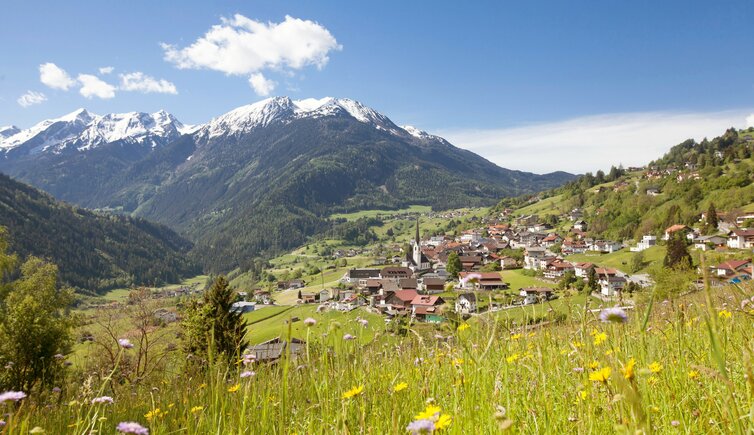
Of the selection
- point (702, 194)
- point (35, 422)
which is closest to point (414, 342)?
point (35, 422)

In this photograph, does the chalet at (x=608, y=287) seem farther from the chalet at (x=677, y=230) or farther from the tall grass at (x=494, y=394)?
the chalet at (x=677, y=230)

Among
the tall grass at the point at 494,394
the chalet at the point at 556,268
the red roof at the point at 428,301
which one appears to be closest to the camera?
the tall grass at the point at 494,394

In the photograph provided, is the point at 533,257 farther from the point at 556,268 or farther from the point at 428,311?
the point at 428,311

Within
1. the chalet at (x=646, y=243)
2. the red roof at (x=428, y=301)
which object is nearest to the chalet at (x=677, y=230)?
the chalet at (x=646, y=243)

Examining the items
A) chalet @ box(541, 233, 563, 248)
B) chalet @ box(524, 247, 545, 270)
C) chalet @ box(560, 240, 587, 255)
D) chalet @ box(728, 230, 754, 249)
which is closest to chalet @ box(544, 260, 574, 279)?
chalet @ box(524, 247, 545, 270)

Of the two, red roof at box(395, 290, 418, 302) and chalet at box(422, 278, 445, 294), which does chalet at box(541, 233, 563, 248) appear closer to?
chalet at box(422, 278, 445, 294)

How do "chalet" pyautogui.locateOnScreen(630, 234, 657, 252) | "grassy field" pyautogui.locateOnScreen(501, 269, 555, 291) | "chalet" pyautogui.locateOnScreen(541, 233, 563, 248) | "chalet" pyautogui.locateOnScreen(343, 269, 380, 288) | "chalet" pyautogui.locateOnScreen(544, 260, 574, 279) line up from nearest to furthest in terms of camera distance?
"grassy field" pyautogui.locateOnScreen(501, 269, 555, 291)
"chalet" pyautogui.locateOnScreen(544, 260, 574, 279)
"chalet" pyautogui.locateOnScreen(630, 234, 657, 252)
"chalet" pyautogui.locateOnScreen(343, 269, 380, 288)
"chalet" pyautogui.locateOnScreen(541, 233, 563, 248)
